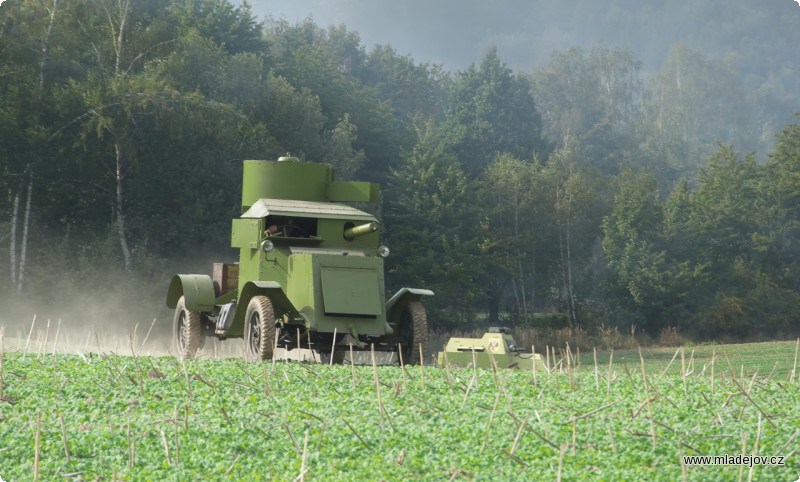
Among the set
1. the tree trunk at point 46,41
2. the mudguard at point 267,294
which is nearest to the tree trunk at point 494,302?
the tree trunk at point 46,41

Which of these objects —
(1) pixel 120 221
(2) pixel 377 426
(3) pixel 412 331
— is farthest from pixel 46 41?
(2) pixel 377 426

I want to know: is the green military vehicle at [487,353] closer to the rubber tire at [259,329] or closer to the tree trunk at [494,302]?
the rubber tire at [259,329]

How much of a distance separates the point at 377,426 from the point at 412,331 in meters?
8.21

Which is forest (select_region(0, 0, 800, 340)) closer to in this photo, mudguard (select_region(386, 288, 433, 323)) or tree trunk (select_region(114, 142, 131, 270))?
tree trunk (select_region(114, 142, 131, 270))

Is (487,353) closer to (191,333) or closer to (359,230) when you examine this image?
(359,230)

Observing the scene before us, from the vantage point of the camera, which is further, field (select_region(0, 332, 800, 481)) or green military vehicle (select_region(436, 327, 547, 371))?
green military vehicle (select_region(436, 327, 547, 371))

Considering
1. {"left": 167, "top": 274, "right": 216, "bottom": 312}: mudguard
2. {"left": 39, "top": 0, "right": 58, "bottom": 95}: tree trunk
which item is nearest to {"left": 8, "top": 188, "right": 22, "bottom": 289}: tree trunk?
{"left": 39, "top": 0, "right": 58, "bottom": 95}: tree trunk

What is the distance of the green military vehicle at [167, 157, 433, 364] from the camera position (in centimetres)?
1856

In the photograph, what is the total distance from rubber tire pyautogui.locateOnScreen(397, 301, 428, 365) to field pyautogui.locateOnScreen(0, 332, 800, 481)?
4280 millimetres

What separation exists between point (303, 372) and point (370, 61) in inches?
3636

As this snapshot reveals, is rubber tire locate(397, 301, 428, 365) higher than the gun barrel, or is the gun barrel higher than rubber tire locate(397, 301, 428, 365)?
the gun barrel

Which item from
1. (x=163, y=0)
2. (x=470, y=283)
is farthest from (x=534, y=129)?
(x=163, y=0)

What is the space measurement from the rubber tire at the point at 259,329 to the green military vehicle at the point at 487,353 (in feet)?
12.3

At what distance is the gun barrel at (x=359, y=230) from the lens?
19.8m
